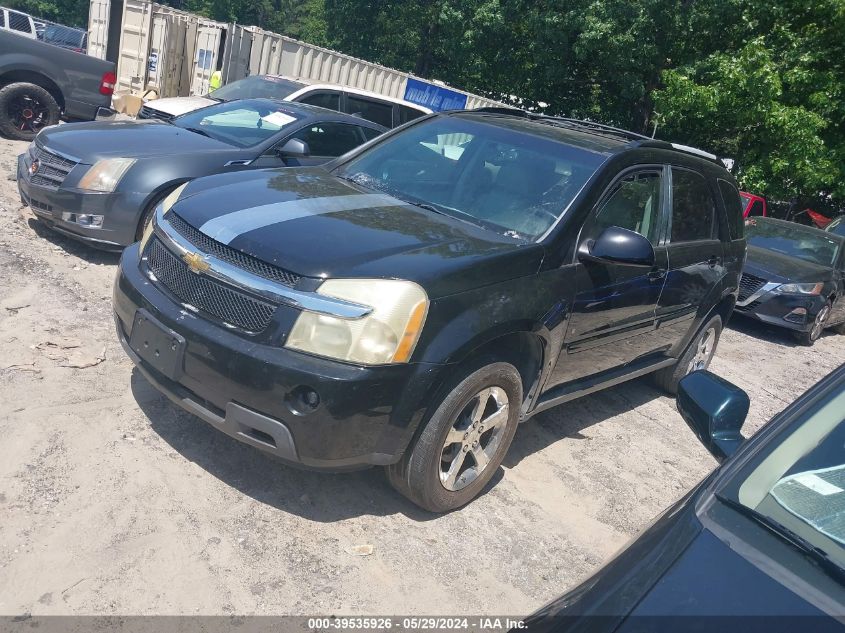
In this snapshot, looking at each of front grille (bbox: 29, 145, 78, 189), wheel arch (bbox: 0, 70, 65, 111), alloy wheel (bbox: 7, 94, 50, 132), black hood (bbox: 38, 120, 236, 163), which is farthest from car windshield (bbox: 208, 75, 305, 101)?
front grille (bbox: 29, 145, 78, 189)

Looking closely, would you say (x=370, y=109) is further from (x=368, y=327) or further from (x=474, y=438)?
(x=368, y=327)

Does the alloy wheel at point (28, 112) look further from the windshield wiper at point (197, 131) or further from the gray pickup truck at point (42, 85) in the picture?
the windshield wiper at point (197, 131)

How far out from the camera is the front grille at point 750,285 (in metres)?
9.53

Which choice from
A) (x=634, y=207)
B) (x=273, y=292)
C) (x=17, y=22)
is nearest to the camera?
(x=273, y=292)

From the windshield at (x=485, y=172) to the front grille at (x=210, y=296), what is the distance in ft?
4.31

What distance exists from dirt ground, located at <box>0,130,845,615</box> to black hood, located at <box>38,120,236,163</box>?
1.47m

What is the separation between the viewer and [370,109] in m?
10.8

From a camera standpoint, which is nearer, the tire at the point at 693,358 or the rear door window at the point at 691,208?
the rear door window at the point at 691,208

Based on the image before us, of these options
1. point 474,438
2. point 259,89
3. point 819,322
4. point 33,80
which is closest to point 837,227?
point 819,322

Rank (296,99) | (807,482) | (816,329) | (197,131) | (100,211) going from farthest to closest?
1. (816,329)
2. (296,99)
3. (197,131)
4. (100,211)
5. (807,482)

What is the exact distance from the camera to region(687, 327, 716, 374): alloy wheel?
239 inches

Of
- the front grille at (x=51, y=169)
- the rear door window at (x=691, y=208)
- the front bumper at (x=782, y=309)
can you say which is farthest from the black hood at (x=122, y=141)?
the front bumper at (x=782, y=309)

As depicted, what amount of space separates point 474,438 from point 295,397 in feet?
3.28

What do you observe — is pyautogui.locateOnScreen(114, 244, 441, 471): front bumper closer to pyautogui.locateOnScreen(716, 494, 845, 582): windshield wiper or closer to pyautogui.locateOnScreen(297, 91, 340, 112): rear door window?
pyautogui.locateOnScreen(716, 494, 845, 582): windshield wiper
